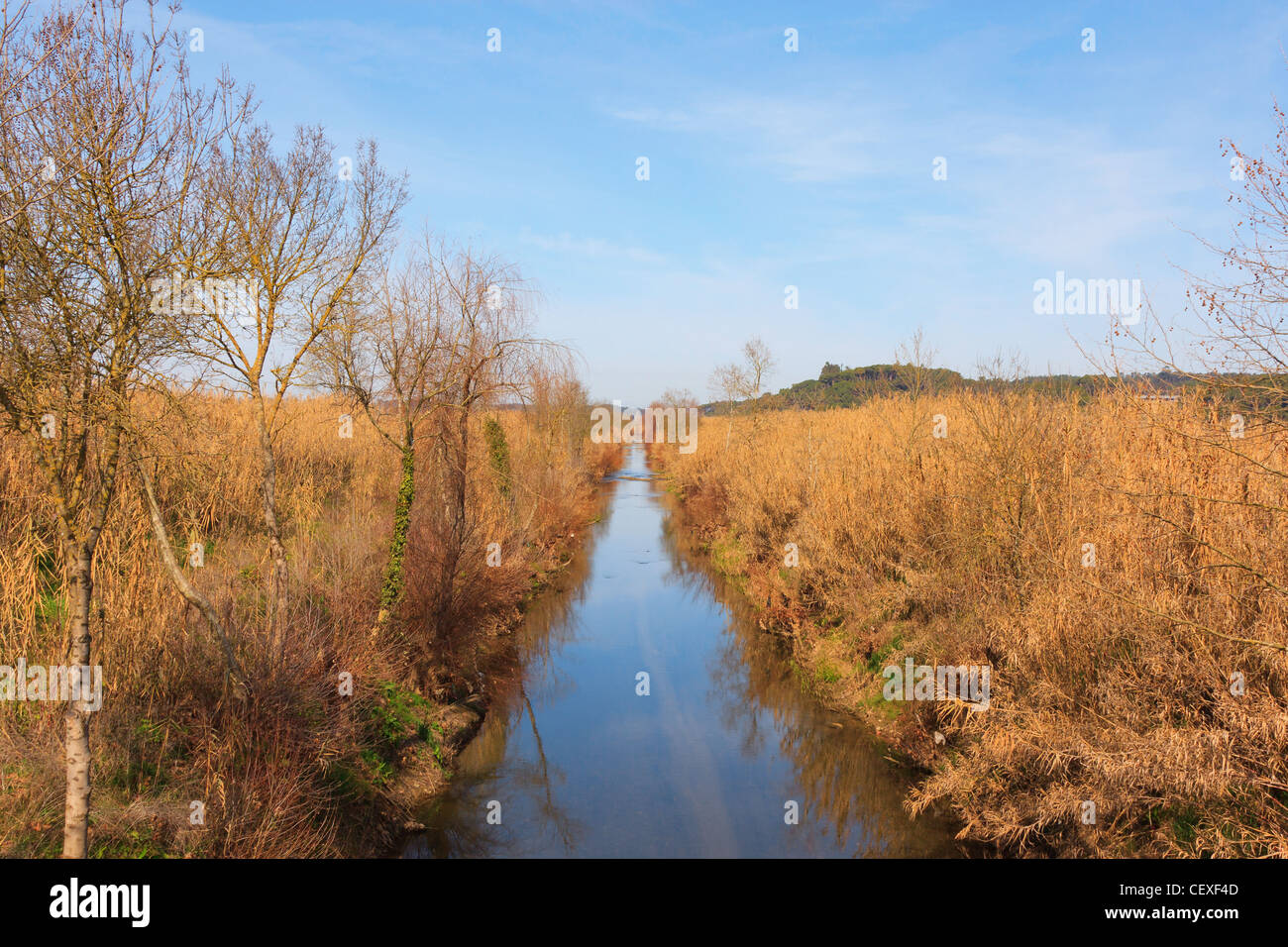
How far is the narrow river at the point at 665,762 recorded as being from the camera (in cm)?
851

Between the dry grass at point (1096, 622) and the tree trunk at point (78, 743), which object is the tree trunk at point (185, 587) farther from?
the dry grass at point (1096, 622)

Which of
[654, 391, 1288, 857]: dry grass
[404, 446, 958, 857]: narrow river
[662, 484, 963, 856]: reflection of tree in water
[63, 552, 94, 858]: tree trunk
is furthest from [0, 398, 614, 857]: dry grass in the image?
[654, 391, 1288, 857]: dry grass

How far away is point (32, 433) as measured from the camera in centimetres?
421

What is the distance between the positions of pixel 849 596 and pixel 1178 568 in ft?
21.8

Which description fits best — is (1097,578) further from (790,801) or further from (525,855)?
(525,855)

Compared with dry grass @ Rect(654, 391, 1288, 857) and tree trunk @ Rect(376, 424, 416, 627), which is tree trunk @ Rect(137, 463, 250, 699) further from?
dry grass @ Rect(654, 391, 1288, 857)

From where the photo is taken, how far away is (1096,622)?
6918mm

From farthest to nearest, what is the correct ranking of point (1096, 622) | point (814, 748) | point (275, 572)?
point (814, 748) → point (275, 572) → point (1096, 622)

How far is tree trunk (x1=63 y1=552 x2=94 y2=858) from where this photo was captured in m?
4.18

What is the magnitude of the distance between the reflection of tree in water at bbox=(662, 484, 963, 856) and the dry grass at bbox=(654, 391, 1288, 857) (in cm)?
48

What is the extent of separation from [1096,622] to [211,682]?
8.36m

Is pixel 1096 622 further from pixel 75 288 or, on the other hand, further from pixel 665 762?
pixel 75 288

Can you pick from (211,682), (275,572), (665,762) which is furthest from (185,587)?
(665,762)
